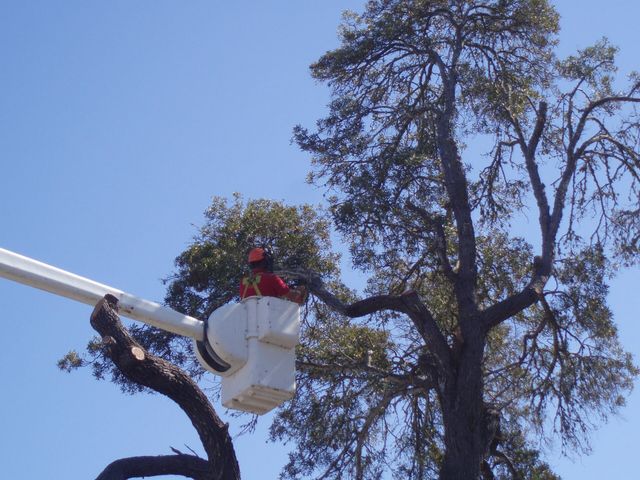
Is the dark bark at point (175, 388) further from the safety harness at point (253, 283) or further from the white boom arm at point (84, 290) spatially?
the safety harness at point (253, 283)

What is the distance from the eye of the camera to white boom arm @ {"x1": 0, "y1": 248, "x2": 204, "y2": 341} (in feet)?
20.8

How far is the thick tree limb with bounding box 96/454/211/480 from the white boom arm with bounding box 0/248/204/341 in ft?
3.36

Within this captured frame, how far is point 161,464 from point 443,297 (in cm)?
738

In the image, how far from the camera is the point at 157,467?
7.55m

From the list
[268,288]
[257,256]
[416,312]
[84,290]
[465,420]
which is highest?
[416,312]

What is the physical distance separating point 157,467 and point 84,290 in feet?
4.91

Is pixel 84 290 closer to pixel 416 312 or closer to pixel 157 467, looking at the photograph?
pixel 157 467

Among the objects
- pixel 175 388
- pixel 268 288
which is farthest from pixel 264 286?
pixel 175 388

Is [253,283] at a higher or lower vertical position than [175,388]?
higher

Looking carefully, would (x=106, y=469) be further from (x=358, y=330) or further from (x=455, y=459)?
(x=358, y=330)

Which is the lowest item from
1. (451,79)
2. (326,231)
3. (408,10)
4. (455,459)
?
(455,459)

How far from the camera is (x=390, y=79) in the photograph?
15.1m

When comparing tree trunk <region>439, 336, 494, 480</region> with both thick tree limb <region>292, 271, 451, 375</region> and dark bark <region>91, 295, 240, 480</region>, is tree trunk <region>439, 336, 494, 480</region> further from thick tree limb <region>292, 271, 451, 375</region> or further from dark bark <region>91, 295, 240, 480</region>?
dark bark <region>91, 295, 240, 480</region>

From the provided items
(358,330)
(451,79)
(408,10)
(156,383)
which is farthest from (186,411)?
(408,10)
